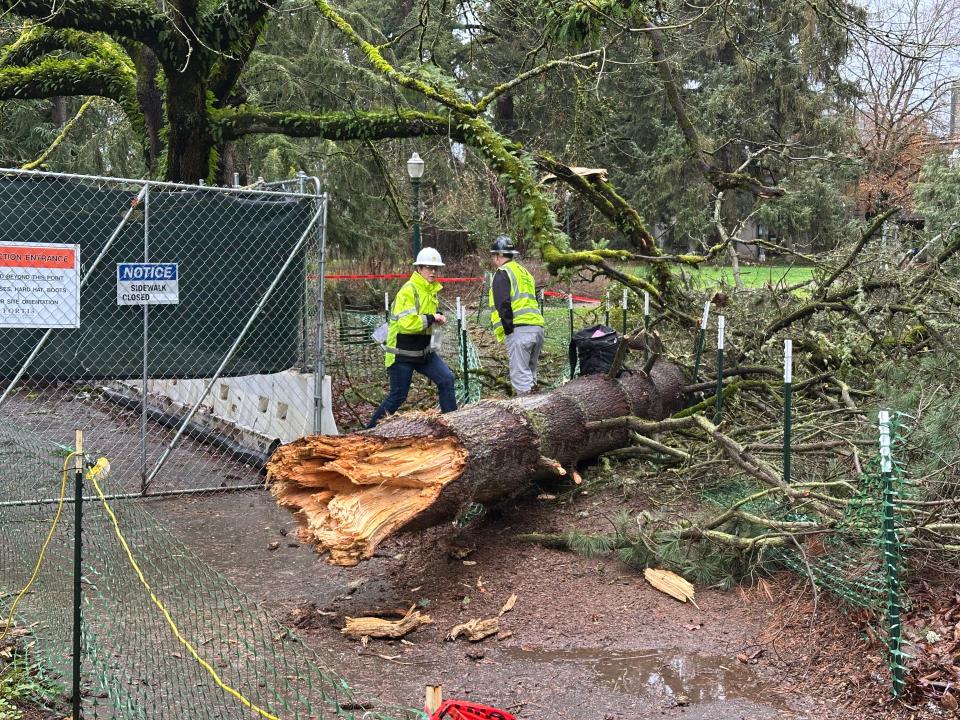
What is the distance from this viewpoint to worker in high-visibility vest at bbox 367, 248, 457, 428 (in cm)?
786

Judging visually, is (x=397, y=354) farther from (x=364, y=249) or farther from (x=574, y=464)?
(x=364, y=249)

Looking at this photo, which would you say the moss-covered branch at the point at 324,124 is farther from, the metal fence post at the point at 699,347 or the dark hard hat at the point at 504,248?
the metal fence post at the point at 699,347

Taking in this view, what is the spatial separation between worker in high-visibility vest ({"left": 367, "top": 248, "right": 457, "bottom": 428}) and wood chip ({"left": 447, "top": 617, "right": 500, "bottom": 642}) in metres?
3.27

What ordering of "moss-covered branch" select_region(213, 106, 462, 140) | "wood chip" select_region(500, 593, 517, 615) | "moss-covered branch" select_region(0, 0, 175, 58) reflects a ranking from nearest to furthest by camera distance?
"wood chip" select_region(500, 593, 517, 615)
"moss-covered branch" select_region(0, 0, 175, 58)
"moss-covered branch" select_region(213, 106, 462, 140)

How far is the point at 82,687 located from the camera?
3.83 meters

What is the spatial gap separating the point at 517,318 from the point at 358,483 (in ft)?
11.7

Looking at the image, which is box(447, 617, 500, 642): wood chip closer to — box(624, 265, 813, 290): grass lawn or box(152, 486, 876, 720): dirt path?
box(152, 486, 876, 720): dirt path

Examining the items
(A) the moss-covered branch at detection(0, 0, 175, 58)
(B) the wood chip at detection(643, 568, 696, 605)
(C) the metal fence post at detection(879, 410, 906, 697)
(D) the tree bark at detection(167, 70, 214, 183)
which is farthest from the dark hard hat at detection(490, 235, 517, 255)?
(C) the metal fence post at detection(879, 410, 906, 697)

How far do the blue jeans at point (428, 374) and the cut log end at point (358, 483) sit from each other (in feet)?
8.91

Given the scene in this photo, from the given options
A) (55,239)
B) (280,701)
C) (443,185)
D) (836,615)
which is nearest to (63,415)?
(55,239)

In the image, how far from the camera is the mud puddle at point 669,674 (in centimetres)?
408

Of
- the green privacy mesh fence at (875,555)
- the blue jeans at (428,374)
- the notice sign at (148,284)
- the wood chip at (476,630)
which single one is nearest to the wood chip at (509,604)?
the wood chip at (476,630)

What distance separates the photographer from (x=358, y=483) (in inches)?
197

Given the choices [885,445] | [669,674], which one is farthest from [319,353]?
[885,445]
